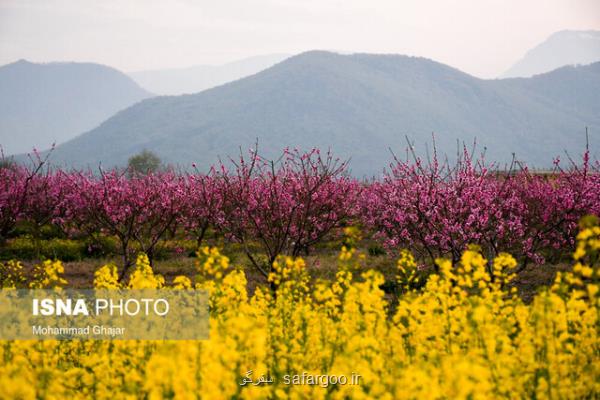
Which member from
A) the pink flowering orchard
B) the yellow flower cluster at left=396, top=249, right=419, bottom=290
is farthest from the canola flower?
the pink flowering orchard

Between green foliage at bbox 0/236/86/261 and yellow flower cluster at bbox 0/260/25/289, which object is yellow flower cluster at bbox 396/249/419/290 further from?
green foliage at bbox 0/236/86/261

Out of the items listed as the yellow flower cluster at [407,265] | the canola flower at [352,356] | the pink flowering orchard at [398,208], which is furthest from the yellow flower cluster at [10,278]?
the yellow flower cluster at [407,265]

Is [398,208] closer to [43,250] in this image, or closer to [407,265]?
[407,265]

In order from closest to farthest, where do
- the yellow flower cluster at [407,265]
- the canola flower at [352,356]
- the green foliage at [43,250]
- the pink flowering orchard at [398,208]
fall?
the canola flower at [352,356], the yellow flower cluster at [407,265], the pink flowering orchard at [398,208], the green foliage at [43,250]

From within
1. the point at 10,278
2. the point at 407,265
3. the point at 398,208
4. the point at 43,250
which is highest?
the point at 398,208

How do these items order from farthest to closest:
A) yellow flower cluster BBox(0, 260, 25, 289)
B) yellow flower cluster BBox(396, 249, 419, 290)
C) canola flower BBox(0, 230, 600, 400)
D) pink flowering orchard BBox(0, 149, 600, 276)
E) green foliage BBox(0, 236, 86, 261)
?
green foliage BBox(0, 236, 86, 261) < pink flowering orchard BBox(0, 149, 600, 276) < yellow flower cluster BBox(0, 260, 25, 289) < yellow flower cluster BBox(396, 249, 419, 290) < canola flower BBox(0, 230, 600, 400)

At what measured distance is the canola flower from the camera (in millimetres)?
4602

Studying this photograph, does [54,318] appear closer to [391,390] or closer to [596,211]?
[391,390]

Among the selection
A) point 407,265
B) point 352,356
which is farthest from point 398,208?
point 352,356

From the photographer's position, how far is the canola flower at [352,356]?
181 inches

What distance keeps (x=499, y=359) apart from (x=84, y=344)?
574cm

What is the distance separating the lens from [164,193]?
1689 cm

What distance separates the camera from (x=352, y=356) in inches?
196

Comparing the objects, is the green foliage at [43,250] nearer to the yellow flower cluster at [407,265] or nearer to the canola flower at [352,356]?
the yellow flower cluster at [407,265]
